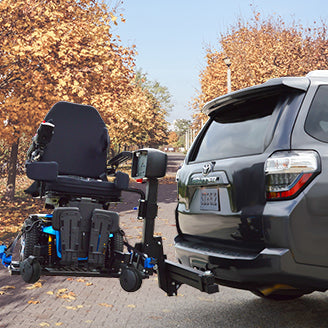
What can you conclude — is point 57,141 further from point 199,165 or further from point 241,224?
point 241,224

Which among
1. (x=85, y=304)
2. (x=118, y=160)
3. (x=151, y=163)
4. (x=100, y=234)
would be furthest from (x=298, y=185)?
(x=85, y=304)

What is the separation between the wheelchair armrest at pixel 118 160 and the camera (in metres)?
4.55

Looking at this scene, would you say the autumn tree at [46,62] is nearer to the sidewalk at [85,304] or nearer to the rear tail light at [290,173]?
the sidewalk at [85,304]

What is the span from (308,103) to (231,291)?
336 centimetres

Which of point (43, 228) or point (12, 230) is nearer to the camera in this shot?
point (43, 228)

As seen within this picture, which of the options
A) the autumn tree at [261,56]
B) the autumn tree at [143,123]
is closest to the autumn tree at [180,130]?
the autumn tree at [143,123]

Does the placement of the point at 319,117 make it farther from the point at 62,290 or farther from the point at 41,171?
the point at 62,290

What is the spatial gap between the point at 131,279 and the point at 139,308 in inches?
75.9

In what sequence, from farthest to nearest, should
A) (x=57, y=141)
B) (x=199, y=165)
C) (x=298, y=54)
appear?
1. (x=298, y=54)
2. (x=57, y=141)
3. (x=199, y=165)

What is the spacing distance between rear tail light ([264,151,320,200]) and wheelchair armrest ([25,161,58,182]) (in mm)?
1788

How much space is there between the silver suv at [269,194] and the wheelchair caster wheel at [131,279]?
52 cm

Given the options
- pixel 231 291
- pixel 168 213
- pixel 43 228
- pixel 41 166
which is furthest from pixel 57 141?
pixel 168 213

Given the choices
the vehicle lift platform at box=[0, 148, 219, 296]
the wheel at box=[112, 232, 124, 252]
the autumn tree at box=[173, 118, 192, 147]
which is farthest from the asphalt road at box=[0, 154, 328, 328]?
the autumn tree at box=[173, 118, 192, 147]

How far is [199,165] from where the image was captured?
14.5 ft
